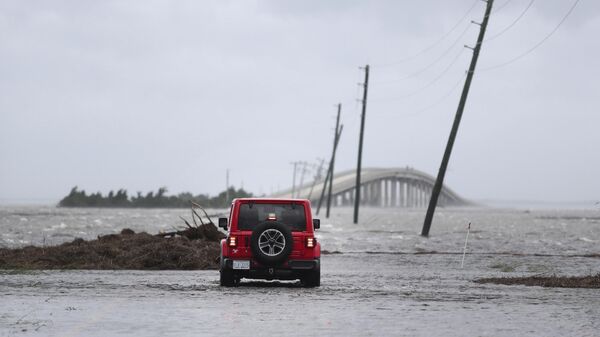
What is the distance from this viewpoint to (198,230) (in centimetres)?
3147

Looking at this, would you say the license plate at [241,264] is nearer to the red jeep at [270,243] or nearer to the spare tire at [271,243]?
the red jeep at [270,243]

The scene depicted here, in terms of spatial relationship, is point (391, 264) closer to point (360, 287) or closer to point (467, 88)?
point (360, 287)

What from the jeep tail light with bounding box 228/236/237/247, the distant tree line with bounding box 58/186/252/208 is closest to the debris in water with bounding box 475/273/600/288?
the jeep tail light with bounding box 228/236/237/247

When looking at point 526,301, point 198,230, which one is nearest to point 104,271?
point 198,230

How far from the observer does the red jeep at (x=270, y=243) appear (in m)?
18.8

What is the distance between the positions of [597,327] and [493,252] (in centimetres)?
2463

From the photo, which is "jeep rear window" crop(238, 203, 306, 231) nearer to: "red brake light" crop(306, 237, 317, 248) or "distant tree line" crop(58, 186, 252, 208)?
"red brake light" crop(306, 237, 317, 248)

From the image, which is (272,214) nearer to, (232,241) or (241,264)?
(232,241)

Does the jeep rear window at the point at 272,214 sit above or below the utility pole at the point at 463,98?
below

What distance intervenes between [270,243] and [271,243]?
2 cm

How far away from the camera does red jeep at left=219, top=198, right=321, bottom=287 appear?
61.6 feet

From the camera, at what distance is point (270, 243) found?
18859 millimetres

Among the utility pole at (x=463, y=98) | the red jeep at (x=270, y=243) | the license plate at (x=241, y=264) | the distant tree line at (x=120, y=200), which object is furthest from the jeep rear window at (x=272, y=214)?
the distant tree line at (x=120, y=200)

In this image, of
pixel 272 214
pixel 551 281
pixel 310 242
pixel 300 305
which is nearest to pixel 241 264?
pixel 272 214
